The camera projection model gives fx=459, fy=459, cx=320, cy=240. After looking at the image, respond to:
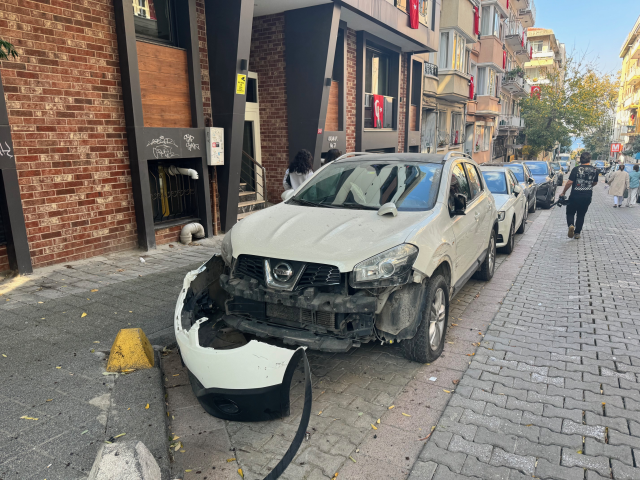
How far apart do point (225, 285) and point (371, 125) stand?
12437 mm

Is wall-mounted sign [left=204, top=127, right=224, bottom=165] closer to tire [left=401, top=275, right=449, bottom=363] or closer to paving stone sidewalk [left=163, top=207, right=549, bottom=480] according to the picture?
paving stone sidewalk [left=163, top=207, right=549, bottom=480]

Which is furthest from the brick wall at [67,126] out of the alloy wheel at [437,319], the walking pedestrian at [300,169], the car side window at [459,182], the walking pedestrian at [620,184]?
the walking pedestrian at [620,184]

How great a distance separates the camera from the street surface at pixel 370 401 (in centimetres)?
282

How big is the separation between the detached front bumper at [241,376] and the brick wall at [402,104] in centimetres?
1559

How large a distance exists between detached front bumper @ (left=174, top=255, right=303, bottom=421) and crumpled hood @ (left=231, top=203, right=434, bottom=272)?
810 millimetres

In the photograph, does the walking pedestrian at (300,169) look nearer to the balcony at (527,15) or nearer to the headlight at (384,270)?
the headlight at (384,270)

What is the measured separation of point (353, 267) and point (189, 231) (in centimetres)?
573

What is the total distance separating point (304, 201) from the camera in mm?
4961

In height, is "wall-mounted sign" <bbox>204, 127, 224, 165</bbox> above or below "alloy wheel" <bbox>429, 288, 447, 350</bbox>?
above

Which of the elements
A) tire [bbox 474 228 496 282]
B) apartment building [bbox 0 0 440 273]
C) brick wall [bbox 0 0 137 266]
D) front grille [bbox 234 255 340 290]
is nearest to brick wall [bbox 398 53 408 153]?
apartment building [bbox 0 0 440 273]

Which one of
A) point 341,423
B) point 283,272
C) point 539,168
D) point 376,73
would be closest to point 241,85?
point 283,272

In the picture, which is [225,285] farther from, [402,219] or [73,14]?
[73,14]

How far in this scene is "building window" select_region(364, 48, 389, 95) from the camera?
1545cm

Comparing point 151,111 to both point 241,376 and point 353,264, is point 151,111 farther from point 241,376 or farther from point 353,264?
point 241,376
